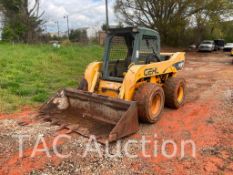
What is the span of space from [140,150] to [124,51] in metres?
2.62

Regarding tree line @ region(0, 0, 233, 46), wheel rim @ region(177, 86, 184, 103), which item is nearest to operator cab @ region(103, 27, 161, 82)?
wheel rim @ region(177, 86, 184, 103)

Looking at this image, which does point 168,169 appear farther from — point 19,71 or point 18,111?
point 19,71

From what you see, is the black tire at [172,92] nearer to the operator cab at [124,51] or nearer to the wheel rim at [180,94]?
the wheel rim at [180,94]

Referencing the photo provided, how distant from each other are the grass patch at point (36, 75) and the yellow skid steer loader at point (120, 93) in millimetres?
1696

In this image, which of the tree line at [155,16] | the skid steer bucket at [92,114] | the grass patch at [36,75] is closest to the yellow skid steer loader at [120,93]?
the skid steer bucket at [92,114]

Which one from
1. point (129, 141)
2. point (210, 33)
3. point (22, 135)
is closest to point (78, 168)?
point (129, 141)

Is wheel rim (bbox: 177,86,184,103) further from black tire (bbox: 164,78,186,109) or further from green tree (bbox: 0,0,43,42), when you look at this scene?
green tree (bbox: 0,0,43,42)

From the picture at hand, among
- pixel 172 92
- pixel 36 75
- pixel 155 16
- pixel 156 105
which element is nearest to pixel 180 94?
pixel 172 92

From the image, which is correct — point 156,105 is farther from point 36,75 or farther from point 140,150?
point 36,75

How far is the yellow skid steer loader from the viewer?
16.0 feet

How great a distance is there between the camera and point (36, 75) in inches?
396

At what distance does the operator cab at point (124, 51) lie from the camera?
227 inches

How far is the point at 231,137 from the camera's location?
4957 millimetres

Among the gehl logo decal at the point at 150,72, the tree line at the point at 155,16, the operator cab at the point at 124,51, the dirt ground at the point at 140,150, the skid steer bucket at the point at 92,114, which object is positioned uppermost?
the tree line at the point at 155,16
